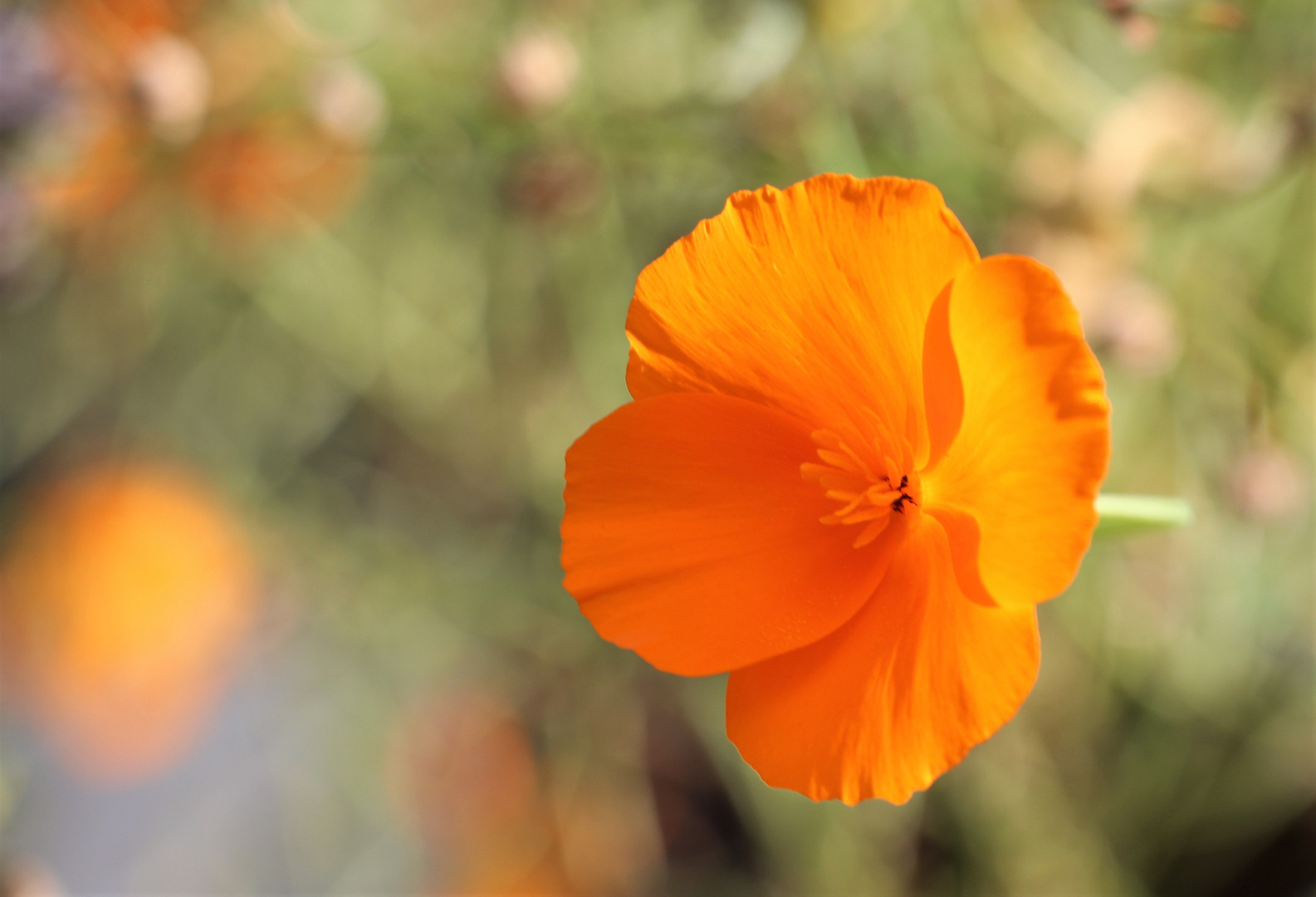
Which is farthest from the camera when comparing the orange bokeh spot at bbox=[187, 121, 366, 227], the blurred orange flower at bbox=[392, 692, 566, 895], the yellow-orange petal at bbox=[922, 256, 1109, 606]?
the blurred orange flower at bbox=[392, 692, 566, 895]

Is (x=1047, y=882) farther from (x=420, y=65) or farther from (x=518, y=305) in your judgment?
(x=420, y=65)

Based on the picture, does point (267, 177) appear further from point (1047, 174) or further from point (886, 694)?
point (886, 694)

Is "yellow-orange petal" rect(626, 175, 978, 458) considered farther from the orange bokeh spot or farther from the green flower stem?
the orange bokeh spot

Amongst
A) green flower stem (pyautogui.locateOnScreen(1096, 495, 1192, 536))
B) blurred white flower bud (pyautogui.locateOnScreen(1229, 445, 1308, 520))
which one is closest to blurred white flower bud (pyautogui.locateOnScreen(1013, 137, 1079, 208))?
blurred white flower bud (pyautogui.locateOnScreen(1229, 445, 1308, 520))

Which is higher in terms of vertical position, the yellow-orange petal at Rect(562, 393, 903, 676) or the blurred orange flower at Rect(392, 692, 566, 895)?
the yellow-orange petal at Rect(562, 393, 903, 676)

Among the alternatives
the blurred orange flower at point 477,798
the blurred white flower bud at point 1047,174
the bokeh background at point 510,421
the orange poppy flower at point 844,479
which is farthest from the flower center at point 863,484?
the blurred orange flower at point 477,798

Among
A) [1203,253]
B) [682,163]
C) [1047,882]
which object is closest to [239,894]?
[1047,882]

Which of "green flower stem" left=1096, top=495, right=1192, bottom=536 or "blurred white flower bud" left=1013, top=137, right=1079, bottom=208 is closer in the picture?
"green flower stem" left=1096, top=495, right=1192, bottom=536
